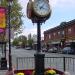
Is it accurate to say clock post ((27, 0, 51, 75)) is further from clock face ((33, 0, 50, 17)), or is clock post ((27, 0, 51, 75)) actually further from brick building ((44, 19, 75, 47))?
brick building ((44, 19, 75, 47))

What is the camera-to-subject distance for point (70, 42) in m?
93.2

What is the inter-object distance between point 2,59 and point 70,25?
214ft

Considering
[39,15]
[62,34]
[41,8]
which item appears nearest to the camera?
[39,15]

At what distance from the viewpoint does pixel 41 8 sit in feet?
36.1

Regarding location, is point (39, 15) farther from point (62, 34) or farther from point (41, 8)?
point (62, 34)

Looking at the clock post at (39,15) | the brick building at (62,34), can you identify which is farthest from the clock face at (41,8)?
the brick building at (62,34)

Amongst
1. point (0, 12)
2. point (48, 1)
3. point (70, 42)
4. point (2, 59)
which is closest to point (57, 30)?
point (70, 42)

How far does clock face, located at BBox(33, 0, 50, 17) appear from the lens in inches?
428

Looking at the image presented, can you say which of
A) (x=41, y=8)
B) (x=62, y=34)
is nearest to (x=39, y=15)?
(x=41, y=8)

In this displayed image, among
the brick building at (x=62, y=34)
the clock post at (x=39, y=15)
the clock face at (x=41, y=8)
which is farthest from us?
the brick building at (x=62, y=34)

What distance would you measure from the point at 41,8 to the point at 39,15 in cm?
26

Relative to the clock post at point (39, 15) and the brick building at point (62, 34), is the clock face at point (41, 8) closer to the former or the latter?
the clock post at point (39, 15)

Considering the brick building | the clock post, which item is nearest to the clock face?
the clock post

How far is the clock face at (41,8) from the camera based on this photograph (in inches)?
428
